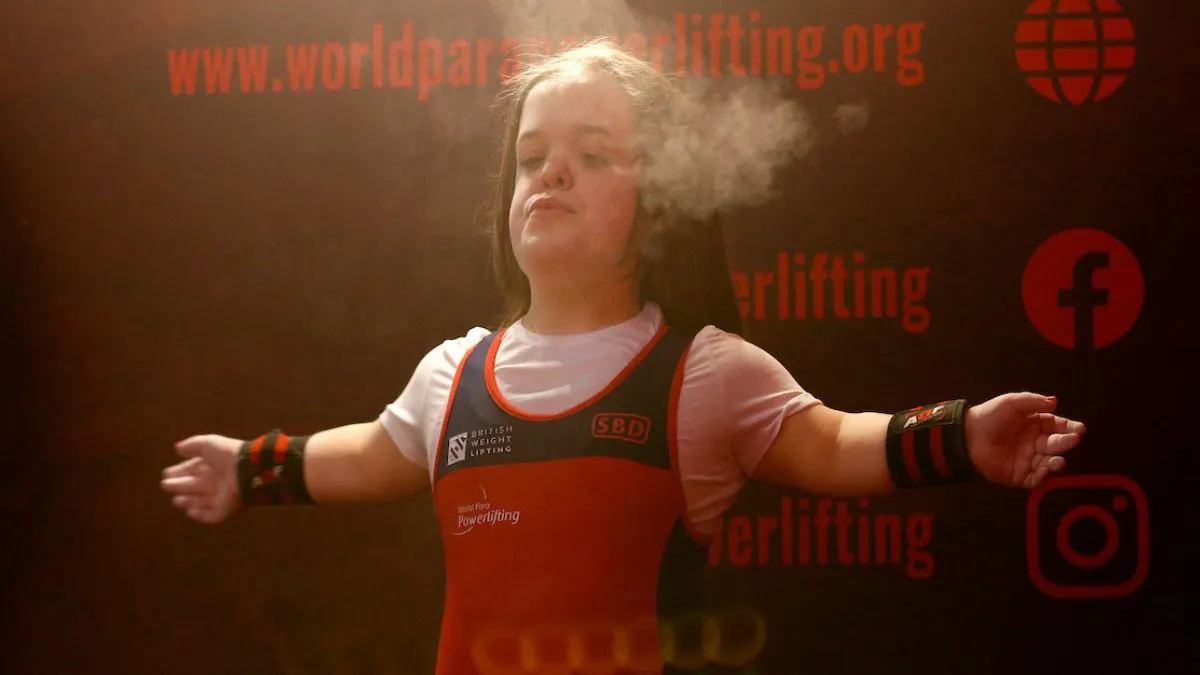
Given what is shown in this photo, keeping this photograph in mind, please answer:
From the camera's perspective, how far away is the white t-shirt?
1.41 meters

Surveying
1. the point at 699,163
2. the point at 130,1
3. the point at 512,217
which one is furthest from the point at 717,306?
the point at 130,1

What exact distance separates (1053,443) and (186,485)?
1.23m

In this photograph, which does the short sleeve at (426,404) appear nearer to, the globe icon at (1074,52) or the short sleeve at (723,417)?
the short sleeve at (723,417)

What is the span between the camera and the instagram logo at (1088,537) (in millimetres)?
1514

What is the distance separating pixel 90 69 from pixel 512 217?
79 centimetres

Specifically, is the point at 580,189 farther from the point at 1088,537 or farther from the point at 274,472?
the point at 1088,537

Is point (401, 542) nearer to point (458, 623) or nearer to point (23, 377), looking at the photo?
point (458, 623)

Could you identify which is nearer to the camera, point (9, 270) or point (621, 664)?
point (621, 664)

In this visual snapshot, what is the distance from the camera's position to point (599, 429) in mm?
1397

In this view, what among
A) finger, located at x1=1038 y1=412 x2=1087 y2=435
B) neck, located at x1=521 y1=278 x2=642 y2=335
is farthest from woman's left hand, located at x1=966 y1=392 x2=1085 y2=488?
neck, located at x1=521 y1=278 x2=642 y2=335

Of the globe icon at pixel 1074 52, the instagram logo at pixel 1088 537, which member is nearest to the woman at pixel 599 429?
the instagram logo at pixel 1088 537

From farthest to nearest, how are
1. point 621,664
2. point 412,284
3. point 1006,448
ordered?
point 412,284 → point 621,664 → point 1006,448

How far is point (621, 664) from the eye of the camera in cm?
139

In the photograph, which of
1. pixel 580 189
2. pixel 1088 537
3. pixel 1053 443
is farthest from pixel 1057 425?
pixel 580 189
